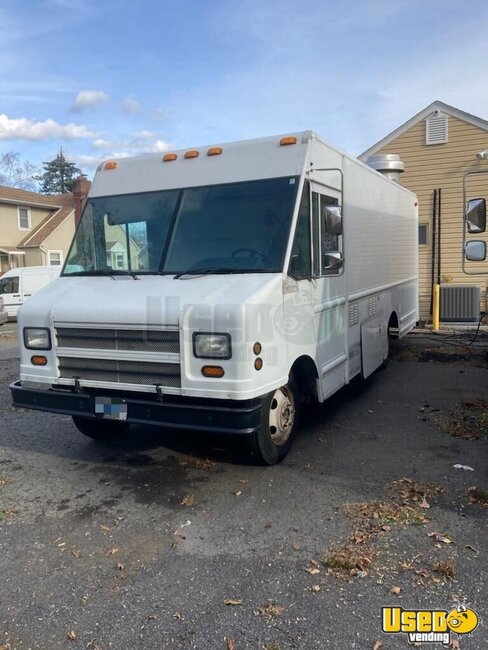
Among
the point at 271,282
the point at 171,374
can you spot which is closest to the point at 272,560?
the point at 171,374

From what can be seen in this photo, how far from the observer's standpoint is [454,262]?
15.2 meters

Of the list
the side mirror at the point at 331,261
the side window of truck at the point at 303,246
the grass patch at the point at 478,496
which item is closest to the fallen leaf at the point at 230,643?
the grass patch at the point at 478,496

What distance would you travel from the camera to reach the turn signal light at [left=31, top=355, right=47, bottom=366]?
493 cm

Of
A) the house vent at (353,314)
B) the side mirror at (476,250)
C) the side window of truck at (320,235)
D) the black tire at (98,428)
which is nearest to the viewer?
the side window of truck at (320,235)

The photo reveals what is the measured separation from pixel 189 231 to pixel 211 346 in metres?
1.35

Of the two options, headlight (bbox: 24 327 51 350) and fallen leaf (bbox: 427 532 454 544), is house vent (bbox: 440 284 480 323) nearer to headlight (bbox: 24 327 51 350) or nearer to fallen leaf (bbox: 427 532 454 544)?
fallen leaf (bbox: 427 532 454 544)

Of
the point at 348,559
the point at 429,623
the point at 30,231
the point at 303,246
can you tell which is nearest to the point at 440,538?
the point at 348,559

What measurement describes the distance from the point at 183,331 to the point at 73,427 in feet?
9.75

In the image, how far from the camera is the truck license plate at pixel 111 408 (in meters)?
4.58

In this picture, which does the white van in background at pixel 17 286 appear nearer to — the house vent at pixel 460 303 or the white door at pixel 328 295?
the house vent at pixel 460 303

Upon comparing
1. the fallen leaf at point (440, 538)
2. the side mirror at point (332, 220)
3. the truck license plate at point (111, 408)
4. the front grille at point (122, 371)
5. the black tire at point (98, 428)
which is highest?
the side mirror at point (332, 220)

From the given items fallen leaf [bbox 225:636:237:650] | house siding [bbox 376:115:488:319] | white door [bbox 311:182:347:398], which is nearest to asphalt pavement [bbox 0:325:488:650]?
fallen leaf [bbox 225:636:237:650]

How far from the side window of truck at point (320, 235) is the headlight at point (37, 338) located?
2.45 m

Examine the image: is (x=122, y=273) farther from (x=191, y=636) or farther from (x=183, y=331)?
(x=191, y=636)
